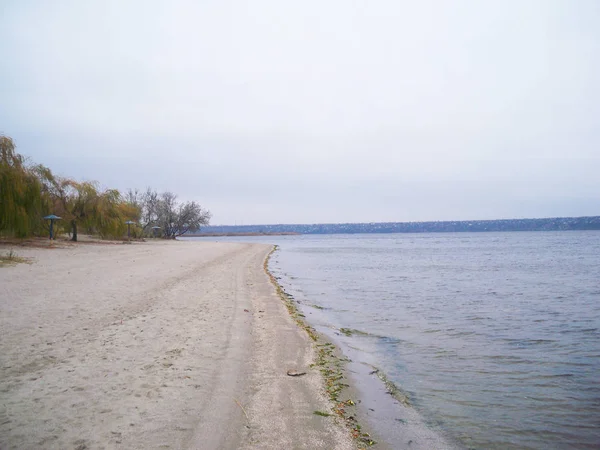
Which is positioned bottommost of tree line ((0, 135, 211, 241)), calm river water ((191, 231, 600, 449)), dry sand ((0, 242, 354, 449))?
calm river water ((191, 231, 600, 449))

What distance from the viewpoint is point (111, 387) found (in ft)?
16.4

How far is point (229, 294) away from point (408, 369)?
23.1 ft

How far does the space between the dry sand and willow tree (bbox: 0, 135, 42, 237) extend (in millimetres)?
14949

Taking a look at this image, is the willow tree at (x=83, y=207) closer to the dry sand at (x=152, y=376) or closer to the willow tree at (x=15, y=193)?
the willow tree at (x=15, y=193)

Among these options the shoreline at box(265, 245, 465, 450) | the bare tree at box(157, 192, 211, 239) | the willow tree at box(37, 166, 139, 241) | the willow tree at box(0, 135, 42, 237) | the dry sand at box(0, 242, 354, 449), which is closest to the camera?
the dry sand at box(0, 242, 354, 449)

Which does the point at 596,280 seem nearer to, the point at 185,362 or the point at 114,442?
the point at 185,362

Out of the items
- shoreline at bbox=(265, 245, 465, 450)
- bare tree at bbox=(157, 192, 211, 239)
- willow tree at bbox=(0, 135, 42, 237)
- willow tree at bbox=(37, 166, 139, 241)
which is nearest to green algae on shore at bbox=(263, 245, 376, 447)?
shoreline at bbox=(265, 245, 465, 450)

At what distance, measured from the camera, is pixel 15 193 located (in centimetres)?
2314

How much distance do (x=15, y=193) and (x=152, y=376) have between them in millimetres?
22554

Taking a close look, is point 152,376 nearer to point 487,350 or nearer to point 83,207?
point 487,350

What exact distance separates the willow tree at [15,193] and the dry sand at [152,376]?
1495cm

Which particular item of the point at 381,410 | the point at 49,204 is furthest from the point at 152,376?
the point at 49,204

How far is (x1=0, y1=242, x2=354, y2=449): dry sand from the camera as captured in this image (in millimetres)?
4004

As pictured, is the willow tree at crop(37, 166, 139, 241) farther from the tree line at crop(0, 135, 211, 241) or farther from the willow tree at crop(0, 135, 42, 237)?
the willow tree at crop(0, 135, 42, 237)
